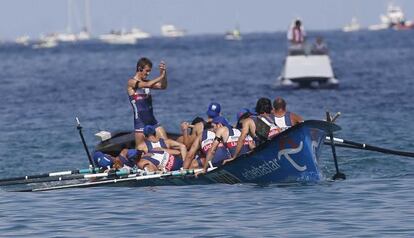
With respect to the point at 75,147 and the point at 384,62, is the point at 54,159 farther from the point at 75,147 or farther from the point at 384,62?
the point at 384,62

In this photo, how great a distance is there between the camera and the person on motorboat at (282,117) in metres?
23.2

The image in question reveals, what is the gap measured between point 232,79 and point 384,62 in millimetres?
24041

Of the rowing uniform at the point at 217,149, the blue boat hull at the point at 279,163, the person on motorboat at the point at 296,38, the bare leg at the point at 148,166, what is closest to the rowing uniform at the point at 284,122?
the blue boat hull at the point at 279,163

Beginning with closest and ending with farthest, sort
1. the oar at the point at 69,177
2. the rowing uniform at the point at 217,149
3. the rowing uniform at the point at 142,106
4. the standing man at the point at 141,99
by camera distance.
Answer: the oar at the point at 69,177
the rowing uniform at the point at 217,149
the standing man at the point at 141,99
the rowing uniform at the point at 142,106

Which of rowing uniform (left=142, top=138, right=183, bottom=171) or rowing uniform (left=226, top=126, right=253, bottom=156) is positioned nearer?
rowing uniform (left=226, top=126, right=253, bottom=156)

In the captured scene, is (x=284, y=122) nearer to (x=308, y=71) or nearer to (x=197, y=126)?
(x=197, y=126)

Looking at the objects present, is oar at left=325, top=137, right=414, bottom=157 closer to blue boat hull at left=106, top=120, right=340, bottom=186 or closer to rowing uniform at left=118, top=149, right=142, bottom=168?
blue boat hull at left=106, top=120, right=340, bottom=186

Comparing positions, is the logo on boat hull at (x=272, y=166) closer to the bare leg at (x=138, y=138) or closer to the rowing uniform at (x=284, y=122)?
the rowing uniform at (x=284, y=122)

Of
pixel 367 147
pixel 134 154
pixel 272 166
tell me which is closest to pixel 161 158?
pixel 134 154

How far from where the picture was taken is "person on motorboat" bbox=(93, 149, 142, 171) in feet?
77.5

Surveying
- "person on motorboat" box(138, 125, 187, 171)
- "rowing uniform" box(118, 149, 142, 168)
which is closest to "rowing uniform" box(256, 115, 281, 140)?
"person on motorboat" box(138, 125, 187, 171)

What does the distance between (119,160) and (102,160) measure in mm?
325

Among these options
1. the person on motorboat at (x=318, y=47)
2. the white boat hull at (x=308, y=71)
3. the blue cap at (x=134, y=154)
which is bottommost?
the white boat hull at (x=308, y=71)

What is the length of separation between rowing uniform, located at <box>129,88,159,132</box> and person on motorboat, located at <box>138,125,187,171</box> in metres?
0.51
